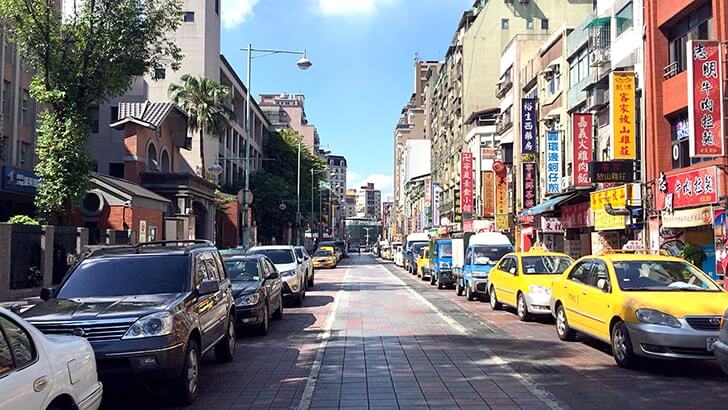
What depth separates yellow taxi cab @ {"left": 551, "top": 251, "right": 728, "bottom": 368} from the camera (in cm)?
873

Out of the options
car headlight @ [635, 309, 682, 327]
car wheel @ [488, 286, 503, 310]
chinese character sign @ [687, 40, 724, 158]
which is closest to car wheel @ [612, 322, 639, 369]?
car headlight @ [635, 309, 682, 327]

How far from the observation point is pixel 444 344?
38.5ft

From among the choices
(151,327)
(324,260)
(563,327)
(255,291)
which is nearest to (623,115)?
(563,327)

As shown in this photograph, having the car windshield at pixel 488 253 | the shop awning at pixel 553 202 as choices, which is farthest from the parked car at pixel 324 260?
the car windshield at pixel 488 253

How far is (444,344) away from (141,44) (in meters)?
13.4

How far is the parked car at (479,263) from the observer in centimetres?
2078

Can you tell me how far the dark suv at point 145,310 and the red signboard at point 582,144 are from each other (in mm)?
19221

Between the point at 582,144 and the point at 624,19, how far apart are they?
15.4 ft

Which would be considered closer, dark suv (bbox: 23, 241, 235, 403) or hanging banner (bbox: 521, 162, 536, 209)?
dark suv (bbox: 23, 241, 235, 403)

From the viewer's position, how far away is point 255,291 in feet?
42.4

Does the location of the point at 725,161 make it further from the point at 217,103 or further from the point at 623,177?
the point at 217,103

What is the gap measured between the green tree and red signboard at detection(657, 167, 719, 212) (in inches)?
621

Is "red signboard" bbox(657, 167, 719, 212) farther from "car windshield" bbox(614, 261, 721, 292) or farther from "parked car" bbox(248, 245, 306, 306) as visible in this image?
"parked car" bbox(248, 245, 306, 306)

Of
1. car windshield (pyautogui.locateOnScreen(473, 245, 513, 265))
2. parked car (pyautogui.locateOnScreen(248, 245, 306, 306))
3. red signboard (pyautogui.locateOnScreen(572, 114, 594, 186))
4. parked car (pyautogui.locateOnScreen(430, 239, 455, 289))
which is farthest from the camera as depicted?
parked car (pyautogui.locateOnScreen(430, 239, 455, 289))
